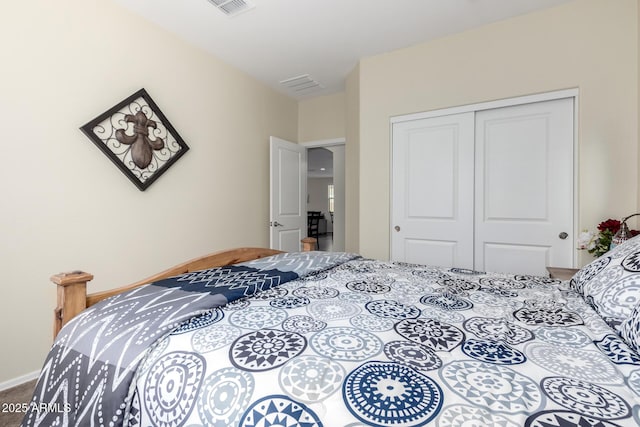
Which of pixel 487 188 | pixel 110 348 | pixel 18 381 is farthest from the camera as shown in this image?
pixel 487 188

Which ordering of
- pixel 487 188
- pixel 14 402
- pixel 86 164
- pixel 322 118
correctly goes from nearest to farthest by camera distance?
pixel 14 402 < pixel 86 164 < pixel 487 188 < pixel 322 118

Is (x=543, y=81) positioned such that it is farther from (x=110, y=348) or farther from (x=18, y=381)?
(x=18, y=381)

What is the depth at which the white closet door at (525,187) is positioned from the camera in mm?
2400

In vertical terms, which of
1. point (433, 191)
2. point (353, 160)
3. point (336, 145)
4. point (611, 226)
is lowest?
point (611, 226)

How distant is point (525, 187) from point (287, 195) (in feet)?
8.46

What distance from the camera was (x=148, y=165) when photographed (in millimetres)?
2494

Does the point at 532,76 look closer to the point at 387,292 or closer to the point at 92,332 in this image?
the point at 387,292

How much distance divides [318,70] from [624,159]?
287 centimetres

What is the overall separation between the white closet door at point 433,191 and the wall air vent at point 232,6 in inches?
67.9

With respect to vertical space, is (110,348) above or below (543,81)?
below

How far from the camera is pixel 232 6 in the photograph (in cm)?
235

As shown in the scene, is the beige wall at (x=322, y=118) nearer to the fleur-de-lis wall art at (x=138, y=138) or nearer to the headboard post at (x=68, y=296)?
the fleur-de-lis wall art at (x=138, y=138)

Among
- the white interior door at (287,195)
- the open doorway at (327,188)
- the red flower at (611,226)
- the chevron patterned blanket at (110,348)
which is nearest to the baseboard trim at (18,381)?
the chevron patterned blanket at (110,348)

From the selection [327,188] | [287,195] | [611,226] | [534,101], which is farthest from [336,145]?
[327,188]
